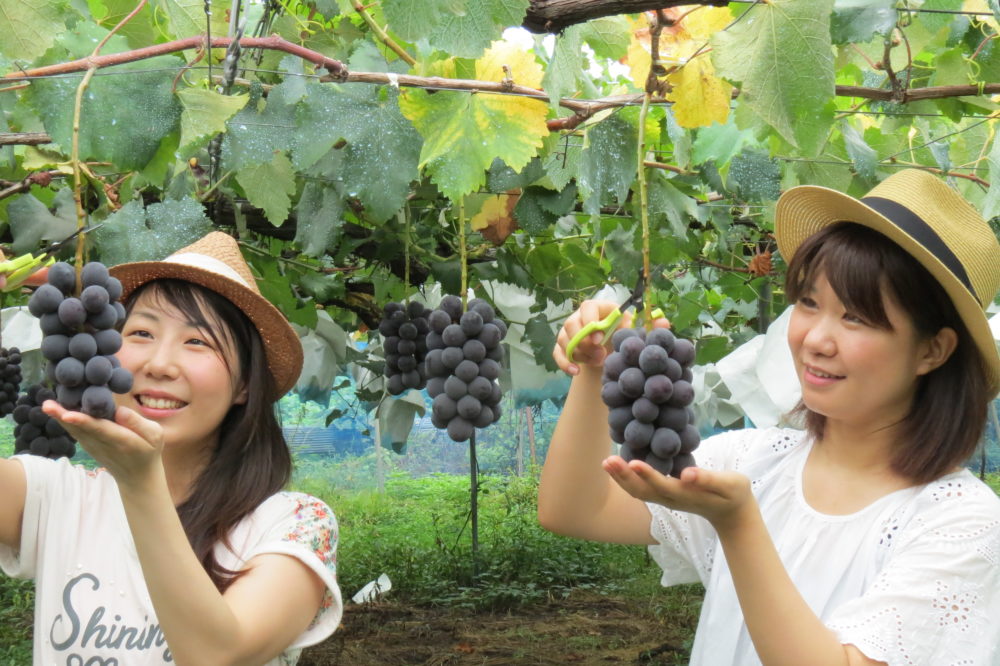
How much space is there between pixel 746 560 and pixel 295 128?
3.69ft

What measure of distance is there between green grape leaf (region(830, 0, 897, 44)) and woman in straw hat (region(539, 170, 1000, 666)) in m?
0.35

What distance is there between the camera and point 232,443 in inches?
68.3

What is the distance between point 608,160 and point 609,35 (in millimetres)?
342

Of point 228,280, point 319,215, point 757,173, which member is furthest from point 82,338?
point 757,173

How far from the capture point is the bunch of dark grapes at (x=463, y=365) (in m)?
1.98

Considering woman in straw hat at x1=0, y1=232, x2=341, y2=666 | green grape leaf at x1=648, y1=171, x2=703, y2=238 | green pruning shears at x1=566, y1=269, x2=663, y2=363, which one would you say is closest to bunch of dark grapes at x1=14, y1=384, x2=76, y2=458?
woman in straw hat at x1=0, y1=232, x2=341, y2=666

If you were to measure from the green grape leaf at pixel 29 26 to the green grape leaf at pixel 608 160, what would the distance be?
35.6 inches

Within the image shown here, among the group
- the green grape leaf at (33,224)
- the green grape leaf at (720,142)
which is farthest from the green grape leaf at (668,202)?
the green grape leaf at (33,224)

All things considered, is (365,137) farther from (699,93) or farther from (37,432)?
(37,432)

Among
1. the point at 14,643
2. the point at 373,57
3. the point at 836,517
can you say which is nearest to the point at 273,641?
the point at 836,517

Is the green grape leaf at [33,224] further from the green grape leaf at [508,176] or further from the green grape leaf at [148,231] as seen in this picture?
the green grape leaf at [508,176]

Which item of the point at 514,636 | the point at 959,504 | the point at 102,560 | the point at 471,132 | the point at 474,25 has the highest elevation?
the point at 474,25

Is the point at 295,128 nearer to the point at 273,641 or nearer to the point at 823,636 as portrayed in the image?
the point at 273,641

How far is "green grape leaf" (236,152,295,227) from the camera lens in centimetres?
207
